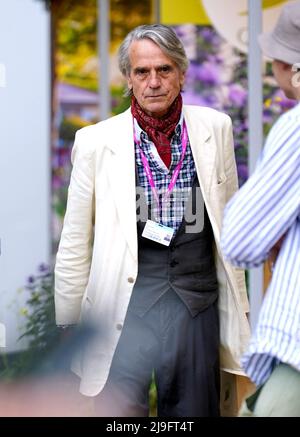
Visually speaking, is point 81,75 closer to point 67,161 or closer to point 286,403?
point 67,161

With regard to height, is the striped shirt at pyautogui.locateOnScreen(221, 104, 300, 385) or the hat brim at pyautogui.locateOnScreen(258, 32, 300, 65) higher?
the hat brim at pyautogui.locateOnScreen(258, 32, 300, 65)

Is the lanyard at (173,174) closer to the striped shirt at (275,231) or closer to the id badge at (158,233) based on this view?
the id badge at (158,233)

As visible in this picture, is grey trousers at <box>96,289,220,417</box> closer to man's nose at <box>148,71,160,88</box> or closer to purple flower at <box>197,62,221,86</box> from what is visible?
Answer: man's nose at <box>148,71,160,88</box>

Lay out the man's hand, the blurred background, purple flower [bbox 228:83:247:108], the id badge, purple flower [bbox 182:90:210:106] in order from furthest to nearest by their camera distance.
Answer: purple flower [bbox 182:90:210:106] → purple flower [bbox 228:83:247:108] → the blurred background → the id badge → the man's hand

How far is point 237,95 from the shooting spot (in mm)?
5434

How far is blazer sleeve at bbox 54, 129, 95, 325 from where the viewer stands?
3324 millimetres

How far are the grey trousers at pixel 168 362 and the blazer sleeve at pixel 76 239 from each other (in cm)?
22

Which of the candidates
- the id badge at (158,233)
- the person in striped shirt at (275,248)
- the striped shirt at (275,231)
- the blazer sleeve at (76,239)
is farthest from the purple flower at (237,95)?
the striped shirt at (275,231)

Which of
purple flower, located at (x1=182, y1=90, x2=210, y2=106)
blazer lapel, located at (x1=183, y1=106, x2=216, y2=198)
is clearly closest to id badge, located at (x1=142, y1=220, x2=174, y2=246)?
blazer lapel, located at (x1=183, y1=106, x2=216, y2=198)

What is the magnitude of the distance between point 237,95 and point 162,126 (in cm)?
219

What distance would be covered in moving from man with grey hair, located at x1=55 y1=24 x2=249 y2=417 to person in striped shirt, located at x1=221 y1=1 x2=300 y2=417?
0.83 metres

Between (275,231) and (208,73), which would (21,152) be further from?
(275,231)

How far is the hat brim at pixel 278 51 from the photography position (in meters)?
2.52
